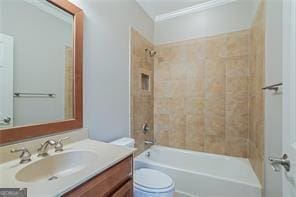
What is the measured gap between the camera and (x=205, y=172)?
2125mm

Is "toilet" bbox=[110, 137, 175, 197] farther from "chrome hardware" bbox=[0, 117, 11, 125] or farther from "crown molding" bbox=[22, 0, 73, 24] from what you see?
"crown molding" bbox=[22, 0, 73, 24]

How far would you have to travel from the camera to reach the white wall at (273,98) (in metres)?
1.25

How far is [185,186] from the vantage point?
6.22 feet

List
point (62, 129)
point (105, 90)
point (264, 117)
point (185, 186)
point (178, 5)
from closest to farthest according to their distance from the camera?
point (62, 129), point (264, 117), point (105, 90), point (185, 186), point (178, 5)

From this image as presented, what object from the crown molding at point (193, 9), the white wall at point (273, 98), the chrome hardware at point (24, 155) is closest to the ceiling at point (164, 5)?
the crown molding at point (193, 9)

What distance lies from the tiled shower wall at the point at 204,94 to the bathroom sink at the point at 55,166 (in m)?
1.80

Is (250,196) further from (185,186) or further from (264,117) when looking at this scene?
(264,117)

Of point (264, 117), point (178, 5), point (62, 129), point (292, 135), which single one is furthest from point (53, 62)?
point (178, 5)

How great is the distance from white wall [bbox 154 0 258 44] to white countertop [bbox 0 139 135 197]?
7.03 feet

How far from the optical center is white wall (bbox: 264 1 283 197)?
49.3 inches

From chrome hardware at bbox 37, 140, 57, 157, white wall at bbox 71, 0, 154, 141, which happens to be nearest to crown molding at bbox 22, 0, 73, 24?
white wall at bbox 71, 0, 154, 141

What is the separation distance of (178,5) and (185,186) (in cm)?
244

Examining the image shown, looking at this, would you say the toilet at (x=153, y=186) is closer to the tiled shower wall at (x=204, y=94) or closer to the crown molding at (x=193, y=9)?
the tiled shower wall at (x=204, y=94)

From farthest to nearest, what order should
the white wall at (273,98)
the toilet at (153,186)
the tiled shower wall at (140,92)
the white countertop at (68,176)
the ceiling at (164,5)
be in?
the ceiling at (164,5)
the tiled shower wall at (140,92)
the toilet at (153,186)
the white wall at (273,98)
the white countertop at (68,176)
